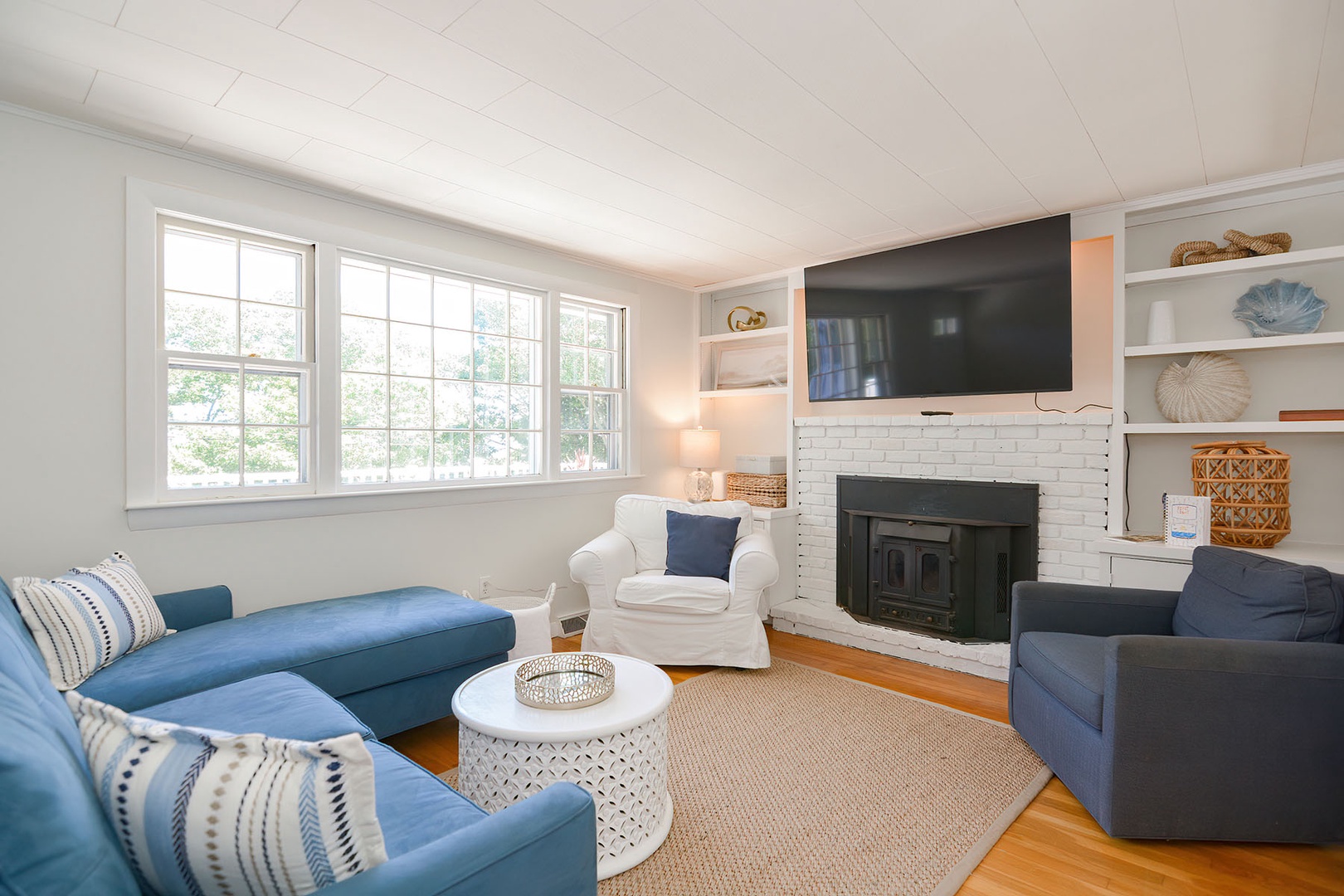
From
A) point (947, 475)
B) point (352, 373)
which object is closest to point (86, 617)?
point (352, 373)

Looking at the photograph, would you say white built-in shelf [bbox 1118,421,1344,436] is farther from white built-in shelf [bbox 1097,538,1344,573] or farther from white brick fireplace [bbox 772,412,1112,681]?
white built-in shelf [bbox 1097,538,1344,573]

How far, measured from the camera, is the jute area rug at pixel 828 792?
184cm

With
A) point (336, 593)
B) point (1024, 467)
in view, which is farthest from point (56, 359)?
point (1024, 467)

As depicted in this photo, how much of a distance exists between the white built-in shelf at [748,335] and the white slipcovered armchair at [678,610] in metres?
1.65

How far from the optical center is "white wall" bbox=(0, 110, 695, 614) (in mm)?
2395

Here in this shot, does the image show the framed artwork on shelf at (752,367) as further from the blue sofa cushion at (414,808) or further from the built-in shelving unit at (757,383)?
the blue sofa cushion at (414,808)

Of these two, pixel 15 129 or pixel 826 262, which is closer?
pixel 15 129

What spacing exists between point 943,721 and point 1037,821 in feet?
2.37

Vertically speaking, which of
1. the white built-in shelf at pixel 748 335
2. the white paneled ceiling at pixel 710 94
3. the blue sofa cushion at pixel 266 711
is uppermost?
the white paneled ceiling at pixel 710 94

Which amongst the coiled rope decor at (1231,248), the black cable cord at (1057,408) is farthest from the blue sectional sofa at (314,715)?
the coiled rope decor at (1231,248)

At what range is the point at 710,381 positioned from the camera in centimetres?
512

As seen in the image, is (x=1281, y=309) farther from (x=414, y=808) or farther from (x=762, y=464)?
(x=414, y=808)

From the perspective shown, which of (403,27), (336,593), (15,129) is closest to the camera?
(403,27)

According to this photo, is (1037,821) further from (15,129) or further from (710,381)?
(15,129)
